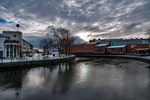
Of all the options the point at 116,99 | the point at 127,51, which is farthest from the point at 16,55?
the point at 127,51

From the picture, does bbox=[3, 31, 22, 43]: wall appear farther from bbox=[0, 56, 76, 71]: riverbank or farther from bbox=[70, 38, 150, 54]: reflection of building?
bbox=[70, 38, 150, 54]: reflection of building

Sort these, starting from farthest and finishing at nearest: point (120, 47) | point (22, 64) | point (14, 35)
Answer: point (120, 47), point (14, 35), point (22, 64)

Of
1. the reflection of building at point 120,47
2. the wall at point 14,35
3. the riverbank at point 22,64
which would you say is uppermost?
the wall at point 14,35

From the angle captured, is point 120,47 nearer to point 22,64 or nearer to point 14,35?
point 22,64

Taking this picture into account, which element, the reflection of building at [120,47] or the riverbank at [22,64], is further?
the reflection of building at [120,47]

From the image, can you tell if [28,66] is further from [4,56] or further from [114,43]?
[114,43]

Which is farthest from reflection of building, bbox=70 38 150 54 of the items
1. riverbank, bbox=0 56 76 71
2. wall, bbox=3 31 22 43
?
wall, bbox=3 31 22 43

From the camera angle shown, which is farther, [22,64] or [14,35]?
[14,35]

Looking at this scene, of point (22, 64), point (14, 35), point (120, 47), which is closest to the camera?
point (22, 64)

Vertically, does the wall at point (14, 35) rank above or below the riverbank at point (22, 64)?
above

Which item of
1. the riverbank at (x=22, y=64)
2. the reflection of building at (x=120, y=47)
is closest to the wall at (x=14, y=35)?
the riverbank at (x=22, y=64)

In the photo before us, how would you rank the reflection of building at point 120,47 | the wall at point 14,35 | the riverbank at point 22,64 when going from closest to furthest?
1. the riverbank at point 22,64
2. the wall at point 14,35
3. the reflection of building at point 120,47

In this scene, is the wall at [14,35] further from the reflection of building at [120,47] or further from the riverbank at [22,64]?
the reflection of building at [120,47]

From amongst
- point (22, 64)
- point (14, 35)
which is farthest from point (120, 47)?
point (14, 35)
